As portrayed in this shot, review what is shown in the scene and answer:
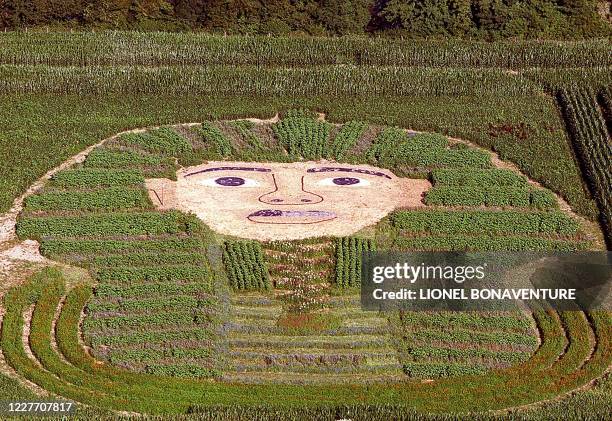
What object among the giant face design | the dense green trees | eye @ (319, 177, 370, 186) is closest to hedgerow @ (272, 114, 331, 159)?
the giant face design

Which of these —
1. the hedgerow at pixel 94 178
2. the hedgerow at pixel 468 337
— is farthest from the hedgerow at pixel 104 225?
the hedgerow at pixel 468 337

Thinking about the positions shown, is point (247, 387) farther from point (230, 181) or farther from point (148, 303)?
point (230, 181)

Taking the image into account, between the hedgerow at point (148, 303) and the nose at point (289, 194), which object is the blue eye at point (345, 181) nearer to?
the nose at point (289, 194)

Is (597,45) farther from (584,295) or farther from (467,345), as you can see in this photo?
(467,345)

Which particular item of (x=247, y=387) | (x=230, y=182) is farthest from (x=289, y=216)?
(x=247, y=387)

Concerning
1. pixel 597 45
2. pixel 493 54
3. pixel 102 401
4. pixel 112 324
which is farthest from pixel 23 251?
pixel 597 45

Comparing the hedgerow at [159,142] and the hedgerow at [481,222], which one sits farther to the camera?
the hedgerow at [159,142]

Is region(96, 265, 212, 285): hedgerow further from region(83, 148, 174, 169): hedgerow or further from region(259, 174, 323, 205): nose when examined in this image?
region(83, 148, 174, 169): hedgerow

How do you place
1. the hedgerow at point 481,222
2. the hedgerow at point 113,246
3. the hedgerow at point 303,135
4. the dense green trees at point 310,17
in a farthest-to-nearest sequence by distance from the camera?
the dense green trees at point 310,17
the hedgerow at point 303,135
the hedgerow at point 481,222
the hedgerow at point 113,246
